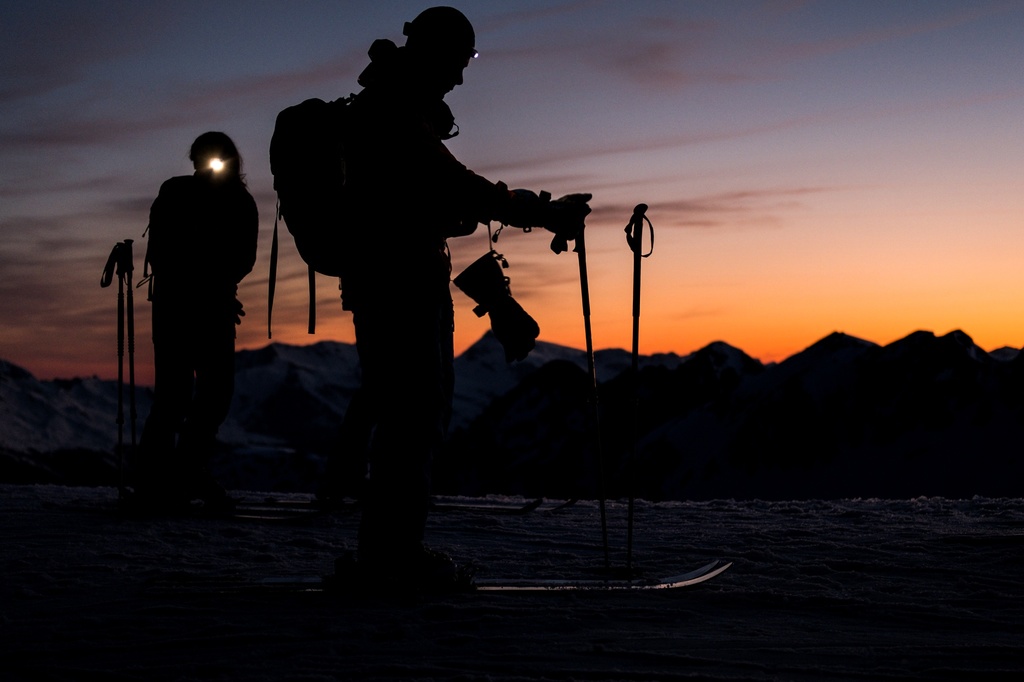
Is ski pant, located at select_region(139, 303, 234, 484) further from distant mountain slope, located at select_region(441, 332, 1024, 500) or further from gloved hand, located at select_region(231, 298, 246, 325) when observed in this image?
distant mountain slope, located at select_region(441, 332, 1024, 500)

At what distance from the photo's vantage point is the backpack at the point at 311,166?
471 cm

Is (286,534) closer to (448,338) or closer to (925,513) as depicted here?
(448,338)

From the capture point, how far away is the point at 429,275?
16.4 feet

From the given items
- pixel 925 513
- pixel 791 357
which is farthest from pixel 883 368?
pixel 925 513

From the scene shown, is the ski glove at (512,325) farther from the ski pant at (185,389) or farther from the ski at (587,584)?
the ski pant at (185,389)

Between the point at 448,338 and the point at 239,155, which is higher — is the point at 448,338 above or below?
below

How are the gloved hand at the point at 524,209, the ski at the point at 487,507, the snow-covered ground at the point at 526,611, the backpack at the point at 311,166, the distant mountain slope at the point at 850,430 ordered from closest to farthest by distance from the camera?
the snow-covered ground at the point at 526,611 < the backpack at the point at 311,166 < the gloved hand at the point at 524,209 < the ski at the point at 487,507 < the distant mountain slope at the point at 850,430

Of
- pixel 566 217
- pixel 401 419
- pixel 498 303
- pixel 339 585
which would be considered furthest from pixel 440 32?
pixel 339 585

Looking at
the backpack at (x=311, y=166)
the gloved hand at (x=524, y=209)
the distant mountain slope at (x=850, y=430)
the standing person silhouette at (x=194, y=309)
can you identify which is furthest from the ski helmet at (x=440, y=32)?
the distant mountain slope at (x=850, y=430)

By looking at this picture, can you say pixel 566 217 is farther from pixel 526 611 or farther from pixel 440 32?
pixel 526 611

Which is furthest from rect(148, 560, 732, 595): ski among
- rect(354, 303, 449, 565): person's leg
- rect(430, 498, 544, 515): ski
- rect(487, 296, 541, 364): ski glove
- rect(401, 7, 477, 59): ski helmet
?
rect(430, 498, 544, 515): ski

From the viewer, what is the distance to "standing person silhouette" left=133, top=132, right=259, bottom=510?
8352 millimetres

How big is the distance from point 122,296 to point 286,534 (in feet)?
11.6

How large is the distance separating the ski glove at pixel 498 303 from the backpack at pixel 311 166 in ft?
2.41
